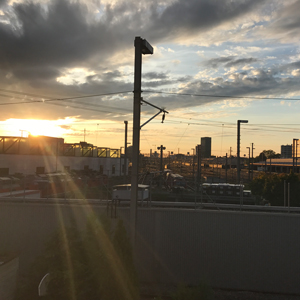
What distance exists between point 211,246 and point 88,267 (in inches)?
245

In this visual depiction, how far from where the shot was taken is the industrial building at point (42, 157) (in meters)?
43.1

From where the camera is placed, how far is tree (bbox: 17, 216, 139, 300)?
8398 mm

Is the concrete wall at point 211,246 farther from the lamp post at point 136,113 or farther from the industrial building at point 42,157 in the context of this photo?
the industrial building at point 42,157

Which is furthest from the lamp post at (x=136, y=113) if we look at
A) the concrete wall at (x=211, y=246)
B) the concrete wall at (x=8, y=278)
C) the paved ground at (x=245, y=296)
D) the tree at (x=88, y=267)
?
the concrete wall at (x=8, y=278)

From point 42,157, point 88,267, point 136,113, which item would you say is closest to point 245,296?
point 88,267

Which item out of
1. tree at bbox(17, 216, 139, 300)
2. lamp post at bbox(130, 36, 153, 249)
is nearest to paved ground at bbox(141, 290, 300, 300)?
tree at bbox(17, 216, 139, 300)

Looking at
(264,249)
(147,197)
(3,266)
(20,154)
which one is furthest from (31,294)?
(20,154)

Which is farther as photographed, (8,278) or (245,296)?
(245,296)

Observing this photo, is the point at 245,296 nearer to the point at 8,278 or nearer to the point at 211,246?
the point at 211,246

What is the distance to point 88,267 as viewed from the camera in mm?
9703

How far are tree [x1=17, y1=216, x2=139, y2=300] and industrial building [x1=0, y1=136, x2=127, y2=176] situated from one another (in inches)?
1211

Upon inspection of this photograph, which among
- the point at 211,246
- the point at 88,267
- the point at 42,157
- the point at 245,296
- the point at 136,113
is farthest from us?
the point at 42,157

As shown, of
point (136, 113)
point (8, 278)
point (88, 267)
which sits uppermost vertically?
point (136, 113)

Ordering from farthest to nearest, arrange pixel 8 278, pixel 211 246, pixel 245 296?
1. pixel 211 246
2. pixel 245 296
3. pixel 8 278
